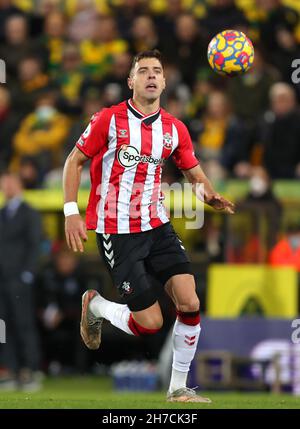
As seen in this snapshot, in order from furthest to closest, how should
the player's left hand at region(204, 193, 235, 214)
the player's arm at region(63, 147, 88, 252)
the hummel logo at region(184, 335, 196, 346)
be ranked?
1. the player's left hand at region(204, 193, 235, 214)
2. the hummel logo at region(184, 335, 196, 346)
3. the player's arm at region(63, 147, 88, 252)

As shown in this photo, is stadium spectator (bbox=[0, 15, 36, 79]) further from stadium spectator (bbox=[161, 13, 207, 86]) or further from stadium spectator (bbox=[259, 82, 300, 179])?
stadium spectator (bbox=[259, 82, 300, 179])

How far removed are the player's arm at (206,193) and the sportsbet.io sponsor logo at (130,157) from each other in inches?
19.0

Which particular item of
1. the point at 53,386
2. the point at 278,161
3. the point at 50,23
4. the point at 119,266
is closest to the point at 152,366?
the point at 53,386

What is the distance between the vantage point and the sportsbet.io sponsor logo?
8516mm

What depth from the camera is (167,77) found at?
16078 mm

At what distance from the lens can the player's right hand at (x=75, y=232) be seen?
8.13 metres

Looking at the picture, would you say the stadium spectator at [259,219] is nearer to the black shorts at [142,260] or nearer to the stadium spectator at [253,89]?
the stadium spectator at [253,89]

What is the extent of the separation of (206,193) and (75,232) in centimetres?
109

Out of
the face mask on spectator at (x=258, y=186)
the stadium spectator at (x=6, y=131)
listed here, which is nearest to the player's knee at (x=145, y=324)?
the face mask on spectator at (x=258, y=186)

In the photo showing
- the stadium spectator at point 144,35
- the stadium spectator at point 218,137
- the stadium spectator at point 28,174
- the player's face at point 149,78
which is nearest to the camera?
the player's face at point 149,78

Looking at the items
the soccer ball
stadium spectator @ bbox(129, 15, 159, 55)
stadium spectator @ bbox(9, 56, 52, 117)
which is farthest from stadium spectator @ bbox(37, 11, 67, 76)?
the soccer ball

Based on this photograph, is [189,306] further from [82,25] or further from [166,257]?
[82,25]

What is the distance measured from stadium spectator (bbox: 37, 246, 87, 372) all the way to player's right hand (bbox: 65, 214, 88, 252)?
21.5ft

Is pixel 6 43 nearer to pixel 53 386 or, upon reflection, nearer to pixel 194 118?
pixel 194 118
